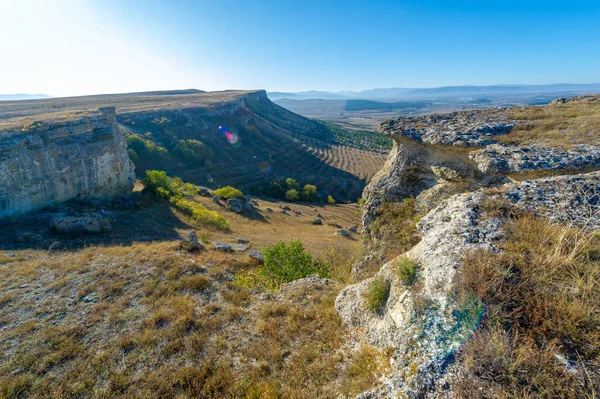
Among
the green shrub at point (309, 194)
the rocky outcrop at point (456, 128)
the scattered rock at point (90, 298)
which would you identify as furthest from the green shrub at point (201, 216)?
the green shrub at point (309, 194)

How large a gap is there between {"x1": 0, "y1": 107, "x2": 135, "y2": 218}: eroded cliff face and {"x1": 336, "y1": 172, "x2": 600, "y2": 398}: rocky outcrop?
25.5 m

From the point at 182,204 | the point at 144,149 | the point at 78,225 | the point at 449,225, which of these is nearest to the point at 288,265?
the point at 449,225

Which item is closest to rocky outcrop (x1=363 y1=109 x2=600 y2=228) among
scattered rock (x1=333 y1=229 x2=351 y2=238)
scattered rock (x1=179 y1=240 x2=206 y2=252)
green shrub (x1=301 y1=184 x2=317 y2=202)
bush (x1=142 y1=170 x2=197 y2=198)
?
scattered rock (x1=179 y1=240 x2=206 y2=252)

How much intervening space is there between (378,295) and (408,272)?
2.82 ft

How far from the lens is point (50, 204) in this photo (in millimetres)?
21703

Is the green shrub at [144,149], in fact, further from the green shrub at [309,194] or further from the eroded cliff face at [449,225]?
Answer: the eroded cliff face at [449,225]

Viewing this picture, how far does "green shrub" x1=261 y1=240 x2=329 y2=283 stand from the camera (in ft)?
36.7

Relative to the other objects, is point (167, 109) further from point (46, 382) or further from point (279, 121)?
point (46, 382)

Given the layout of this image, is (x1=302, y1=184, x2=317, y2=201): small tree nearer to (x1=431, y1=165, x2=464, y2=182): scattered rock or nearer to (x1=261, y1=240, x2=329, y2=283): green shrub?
(x1=261, y1=240, x2=329, y2=283): green shrub

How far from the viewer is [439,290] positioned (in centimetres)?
459

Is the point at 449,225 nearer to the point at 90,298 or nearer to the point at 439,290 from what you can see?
the point at 439,290

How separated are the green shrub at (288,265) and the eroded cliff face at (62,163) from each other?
20.7m

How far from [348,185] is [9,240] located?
61.6 m

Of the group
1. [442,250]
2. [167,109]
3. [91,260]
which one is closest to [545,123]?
[442,250]
